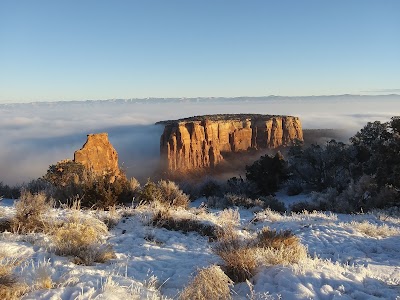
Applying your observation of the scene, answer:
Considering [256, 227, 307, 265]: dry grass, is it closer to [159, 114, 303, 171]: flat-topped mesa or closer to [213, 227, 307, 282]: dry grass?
[213, 227, 307, 282]: dry grass

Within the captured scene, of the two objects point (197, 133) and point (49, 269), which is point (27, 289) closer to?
point (49, 269)

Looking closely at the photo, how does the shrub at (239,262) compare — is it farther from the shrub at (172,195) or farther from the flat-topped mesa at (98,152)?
the flat-topped mesa at (98,152)

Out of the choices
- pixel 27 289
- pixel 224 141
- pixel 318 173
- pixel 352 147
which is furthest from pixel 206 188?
pixel 224 141

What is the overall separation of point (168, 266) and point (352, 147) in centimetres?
3005

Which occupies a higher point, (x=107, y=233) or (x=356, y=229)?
(x=107, y=233)

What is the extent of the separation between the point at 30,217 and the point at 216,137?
3294 inches

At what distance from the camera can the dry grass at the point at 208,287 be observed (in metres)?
4.19

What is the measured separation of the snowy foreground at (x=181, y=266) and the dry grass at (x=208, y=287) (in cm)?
20

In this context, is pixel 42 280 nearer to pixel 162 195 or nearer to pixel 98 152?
pixel 162 195

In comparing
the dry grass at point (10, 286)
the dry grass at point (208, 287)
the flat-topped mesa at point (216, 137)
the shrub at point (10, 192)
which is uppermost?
the dry grass at point (10, 286)

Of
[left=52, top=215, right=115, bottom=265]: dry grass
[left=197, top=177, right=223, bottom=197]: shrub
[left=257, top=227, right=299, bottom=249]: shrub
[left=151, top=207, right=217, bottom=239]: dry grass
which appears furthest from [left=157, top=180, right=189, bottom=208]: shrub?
[left=197, top=177, right=223, bottom=197]: shrub

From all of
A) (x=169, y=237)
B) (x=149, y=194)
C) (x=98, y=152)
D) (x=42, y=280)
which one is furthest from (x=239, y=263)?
(x=98, y=152)

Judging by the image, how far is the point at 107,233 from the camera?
25.5 feet

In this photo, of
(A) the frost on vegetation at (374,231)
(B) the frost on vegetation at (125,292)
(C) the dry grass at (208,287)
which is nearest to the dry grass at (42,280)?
(B) the frost on vegetation at (125,292)
